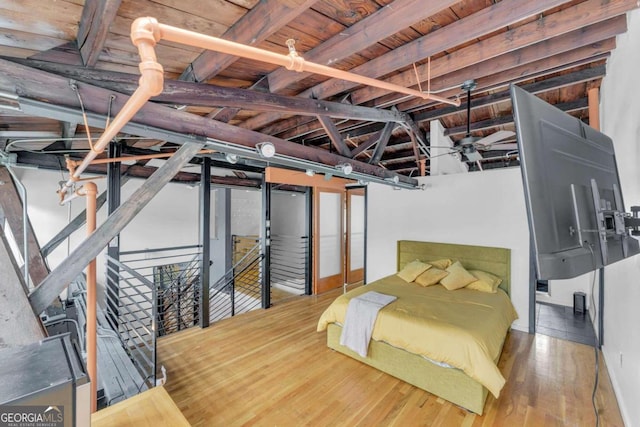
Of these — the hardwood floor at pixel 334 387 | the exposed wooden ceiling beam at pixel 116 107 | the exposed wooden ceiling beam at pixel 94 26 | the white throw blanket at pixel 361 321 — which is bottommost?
the hardwood floor at pixel 334 387

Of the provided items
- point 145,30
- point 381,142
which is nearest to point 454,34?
point 381,142

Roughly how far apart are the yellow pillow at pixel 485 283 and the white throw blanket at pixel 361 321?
1.31 metres

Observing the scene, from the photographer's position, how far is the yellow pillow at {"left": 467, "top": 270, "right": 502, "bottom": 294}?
11.6 ft

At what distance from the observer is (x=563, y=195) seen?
1026mm

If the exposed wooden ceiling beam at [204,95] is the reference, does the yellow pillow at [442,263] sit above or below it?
below

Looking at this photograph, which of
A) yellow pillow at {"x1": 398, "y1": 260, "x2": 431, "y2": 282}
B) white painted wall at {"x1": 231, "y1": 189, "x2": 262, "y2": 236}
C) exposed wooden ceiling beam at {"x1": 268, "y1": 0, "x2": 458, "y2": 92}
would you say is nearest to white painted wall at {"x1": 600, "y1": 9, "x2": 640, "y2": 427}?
exposed wooden ceiling beam at {"x1": 268, "y1": 0, "x2": 458, "y2": 92}

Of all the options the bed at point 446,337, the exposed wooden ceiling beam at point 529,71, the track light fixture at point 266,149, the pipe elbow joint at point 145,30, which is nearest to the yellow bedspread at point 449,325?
the bed at point 446,337

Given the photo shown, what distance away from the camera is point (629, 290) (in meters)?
2.07

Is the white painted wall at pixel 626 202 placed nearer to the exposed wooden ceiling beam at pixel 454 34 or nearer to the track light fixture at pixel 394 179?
the exposed wooden ceiling beam at pixel 454 34

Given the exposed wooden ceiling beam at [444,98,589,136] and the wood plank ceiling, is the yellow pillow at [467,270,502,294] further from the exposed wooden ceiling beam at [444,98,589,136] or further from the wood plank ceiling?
the exposed wooden ceiling beam at [444,98,589,136]

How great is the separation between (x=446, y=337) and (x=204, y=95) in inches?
107

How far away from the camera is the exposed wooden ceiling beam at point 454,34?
1.55 metres

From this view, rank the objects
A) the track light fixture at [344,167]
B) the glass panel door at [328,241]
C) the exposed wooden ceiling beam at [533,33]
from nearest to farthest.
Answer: the exposed wooden ceiling beam at [533,33]
the track light fixture at [344,167]
the glass panel door at [328,241]

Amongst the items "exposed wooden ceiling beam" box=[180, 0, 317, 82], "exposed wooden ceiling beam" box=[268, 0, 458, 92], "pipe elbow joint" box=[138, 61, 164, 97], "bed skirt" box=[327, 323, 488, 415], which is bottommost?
"bed skirt" box=[327, 323, 488, 415]
